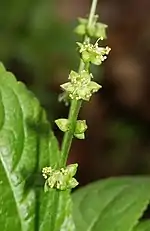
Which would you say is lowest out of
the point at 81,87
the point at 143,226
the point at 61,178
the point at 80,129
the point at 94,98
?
the point at 143,226

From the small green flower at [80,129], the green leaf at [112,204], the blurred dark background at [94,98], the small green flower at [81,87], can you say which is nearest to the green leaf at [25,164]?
the green leaf at [112,204]

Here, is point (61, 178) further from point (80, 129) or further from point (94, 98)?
point (94, 98)

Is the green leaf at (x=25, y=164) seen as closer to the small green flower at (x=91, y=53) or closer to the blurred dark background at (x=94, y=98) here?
the small green flower at (x=91, y=53)

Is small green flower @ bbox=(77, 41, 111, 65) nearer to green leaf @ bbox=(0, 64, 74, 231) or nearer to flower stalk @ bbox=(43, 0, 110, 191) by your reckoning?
flower stalk @ bbox=(43, 0, 110, 191)

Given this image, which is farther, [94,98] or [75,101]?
[94,98]

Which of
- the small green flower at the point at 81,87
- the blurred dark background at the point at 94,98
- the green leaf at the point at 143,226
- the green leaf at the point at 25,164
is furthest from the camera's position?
the blurred dark background at the point at 94,98

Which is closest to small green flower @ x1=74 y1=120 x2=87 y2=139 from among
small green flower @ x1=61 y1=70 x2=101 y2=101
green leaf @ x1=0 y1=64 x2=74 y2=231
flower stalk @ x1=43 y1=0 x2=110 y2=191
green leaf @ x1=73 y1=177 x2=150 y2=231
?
flower stalk @ x1=43 y1=0 x2=110 y2=191

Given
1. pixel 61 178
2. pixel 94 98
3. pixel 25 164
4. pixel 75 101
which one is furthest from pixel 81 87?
pixel 94 98
